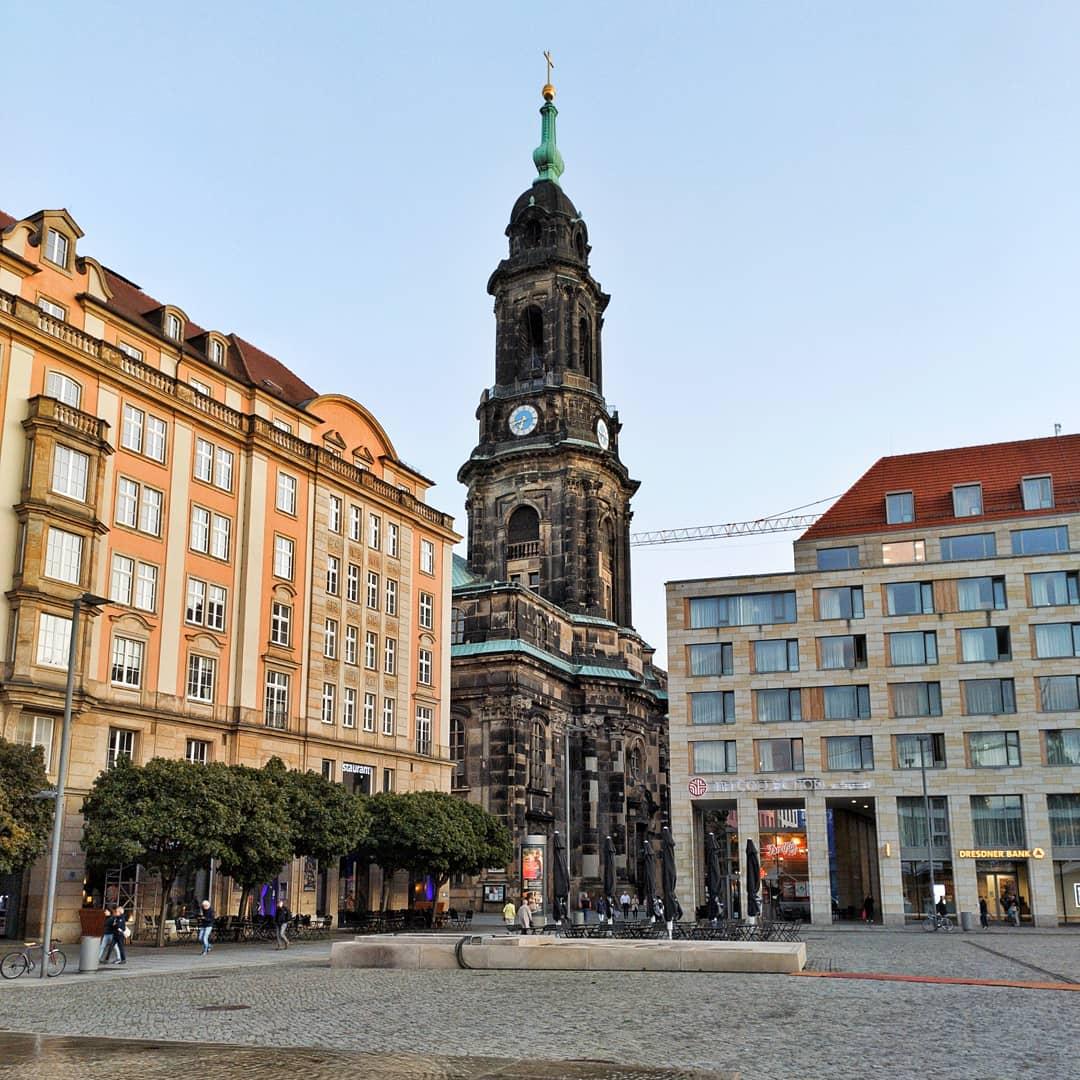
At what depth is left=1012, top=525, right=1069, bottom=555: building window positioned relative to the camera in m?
66.4

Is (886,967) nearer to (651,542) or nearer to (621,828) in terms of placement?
(621,828)

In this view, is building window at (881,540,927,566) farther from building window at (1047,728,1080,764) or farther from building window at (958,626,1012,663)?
building window at (1047,728,1080,764)

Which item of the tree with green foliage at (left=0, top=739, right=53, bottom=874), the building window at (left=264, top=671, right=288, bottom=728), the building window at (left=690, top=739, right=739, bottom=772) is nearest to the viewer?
the tree with green foliage at (left=0, top=739, right=53, bottom=874)

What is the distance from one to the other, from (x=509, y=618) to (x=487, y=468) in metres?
17.2

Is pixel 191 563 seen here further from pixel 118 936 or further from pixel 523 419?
pixel 523 419

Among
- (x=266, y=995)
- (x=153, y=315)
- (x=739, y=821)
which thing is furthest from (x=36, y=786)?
(x=739, y=821)

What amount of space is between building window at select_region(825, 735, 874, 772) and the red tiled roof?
466 inches

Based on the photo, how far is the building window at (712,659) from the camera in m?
70.0

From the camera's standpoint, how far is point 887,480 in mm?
73688

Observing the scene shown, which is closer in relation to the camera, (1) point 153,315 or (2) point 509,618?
(1) point 153,315

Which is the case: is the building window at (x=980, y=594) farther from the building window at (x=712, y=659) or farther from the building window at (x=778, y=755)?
the building window at (x=712, y=659)

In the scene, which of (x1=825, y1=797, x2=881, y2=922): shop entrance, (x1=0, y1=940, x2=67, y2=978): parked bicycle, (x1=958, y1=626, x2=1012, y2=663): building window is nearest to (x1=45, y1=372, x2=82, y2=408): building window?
(x1=0, y1=940, x2=67, y2=978): parked bicycle

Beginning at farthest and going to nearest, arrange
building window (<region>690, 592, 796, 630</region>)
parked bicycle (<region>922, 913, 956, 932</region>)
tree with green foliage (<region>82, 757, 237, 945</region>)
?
building window (<region>690, 592, 796, 630</region>), parked bicycle (<region>922, 913, 956, 932</region>), tree with green foliage (<region>82, 757, 237, 945</region>)

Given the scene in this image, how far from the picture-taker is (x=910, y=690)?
218 feet
